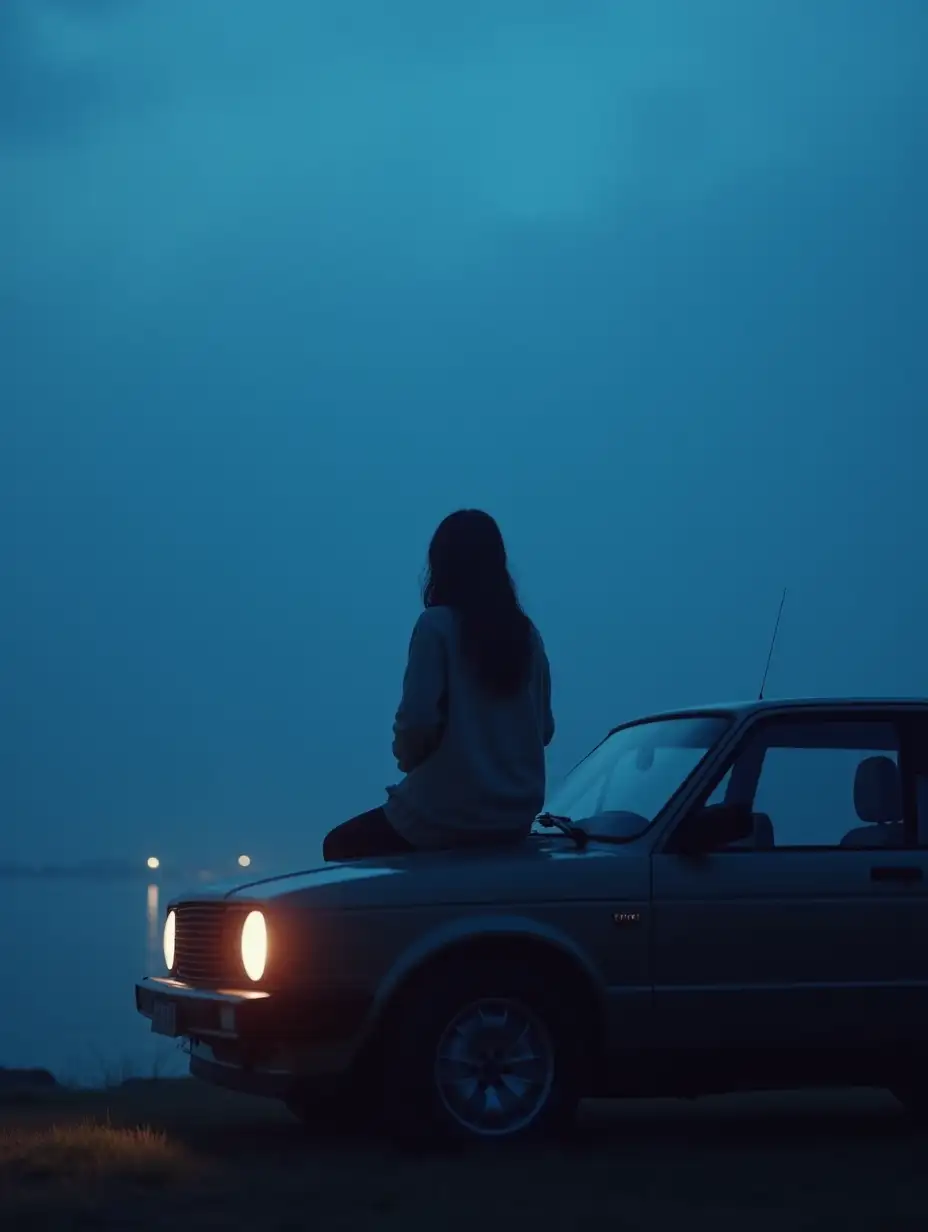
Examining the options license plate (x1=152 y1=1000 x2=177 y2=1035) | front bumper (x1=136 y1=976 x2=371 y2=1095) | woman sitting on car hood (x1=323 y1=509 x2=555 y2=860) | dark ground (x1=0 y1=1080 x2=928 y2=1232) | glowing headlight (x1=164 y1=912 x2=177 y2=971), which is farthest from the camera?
glowing headlight (x1=164 y1=912 x2=177 y2=971)

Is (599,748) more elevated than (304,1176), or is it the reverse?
(599,748)

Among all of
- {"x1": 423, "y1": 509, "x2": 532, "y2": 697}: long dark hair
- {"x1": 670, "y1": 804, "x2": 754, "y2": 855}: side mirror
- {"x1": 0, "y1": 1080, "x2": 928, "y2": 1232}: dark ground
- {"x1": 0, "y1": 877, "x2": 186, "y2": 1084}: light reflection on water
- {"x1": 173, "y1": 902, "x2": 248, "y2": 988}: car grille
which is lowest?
{"x1": 0, "y1": 877, "x2": 186, "y2": 1084}: light reflection on water

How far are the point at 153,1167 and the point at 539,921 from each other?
159cm

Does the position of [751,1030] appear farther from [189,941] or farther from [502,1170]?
[189,941]

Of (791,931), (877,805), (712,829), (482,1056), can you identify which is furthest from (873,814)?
(482,1056)

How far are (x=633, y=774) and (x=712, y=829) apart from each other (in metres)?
0.86

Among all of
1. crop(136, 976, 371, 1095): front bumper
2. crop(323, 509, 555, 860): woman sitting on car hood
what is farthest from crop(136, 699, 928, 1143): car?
crop(323, 509, 555, 860): woman sitting on car hood

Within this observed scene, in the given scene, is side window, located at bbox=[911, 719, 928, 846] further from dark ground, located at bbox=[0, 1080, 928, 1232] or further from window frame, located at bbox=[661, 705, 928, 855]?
dark ground, located at bbox=[0, 1080, 928, 1232]

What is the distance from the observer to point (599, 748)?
26.1 feet

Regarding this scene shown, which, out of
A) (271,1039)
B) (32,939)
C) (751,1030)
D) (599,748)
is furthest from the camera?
(32,939)

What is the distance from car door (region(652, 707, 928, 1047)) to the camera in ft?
21.5

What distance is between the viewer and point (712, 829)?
650 cm

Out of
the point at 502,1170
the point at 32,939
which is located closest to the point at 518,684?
the point at 502,1170

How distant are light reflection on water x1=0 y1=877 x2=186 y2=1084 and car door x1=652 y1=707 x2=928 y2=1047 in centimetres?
214
